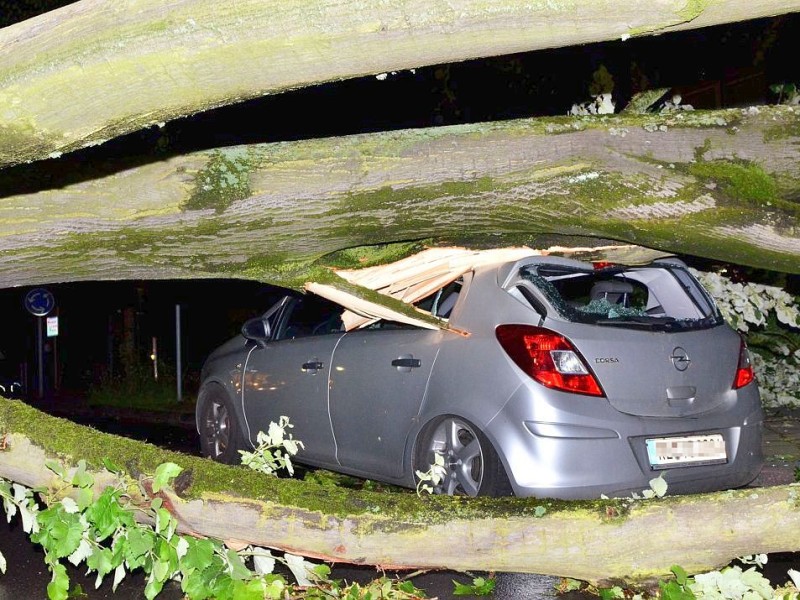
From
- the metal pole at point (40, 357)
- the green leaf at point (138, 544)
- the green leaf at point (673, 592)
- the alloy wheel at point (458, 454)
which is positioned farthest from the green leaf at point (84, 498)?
the metal pole at point (40, 357)

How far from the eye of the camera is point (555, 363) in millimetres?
5184

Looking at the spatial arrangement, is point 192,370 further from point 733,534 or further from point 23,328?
point 733,534

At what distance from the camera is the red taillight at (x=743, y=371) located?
5.70 meters

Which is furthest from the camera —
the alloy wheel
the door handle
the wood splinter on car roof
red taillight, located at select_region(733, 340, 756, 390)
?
the door handle

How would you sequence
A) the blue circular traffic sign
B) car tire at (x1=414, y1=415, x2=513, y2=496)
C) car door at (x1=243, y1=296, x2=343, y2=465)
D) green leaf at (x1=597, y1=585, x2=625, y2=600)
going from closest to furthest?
green leaf at (x1=597, y1=585, x2=625, y2=600), car tire at (x1=414, y1=415, x2=513, y2=496), car door at (x1=243, y1=296, x2=343, y2=465), the blue circular traffic sign

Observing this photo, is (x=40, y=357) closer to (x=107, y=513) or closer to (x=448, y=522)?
(x=107, y=513)

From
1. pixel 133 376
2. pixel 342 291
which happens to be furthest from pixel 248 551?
pixel 133 376

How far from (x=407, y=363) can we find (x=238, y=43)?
3.84 metres

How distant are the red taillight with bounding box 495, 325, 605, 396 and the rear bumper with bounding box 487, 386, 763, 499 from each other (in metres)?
0.06

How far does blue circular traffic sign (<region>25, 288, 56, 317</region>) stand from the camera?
16.2m

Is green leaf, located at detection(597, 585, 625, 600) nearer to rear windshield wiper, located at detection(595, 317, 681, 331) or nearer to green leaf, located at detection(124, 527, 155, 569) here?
rear windshield wiper, located at detection(595, 317, 681, 331)

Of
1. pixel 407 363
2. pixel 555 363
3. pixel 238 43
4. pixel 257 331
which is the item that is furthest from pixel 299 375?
pixel 238 43

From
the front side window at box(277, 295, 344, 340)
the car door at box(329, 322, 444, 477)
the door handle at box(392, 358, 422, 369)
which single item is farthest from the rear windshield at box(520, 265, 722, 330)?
the front side window at box(277, 295, 344, 340)

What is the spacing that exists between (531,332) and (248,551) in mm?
2097
